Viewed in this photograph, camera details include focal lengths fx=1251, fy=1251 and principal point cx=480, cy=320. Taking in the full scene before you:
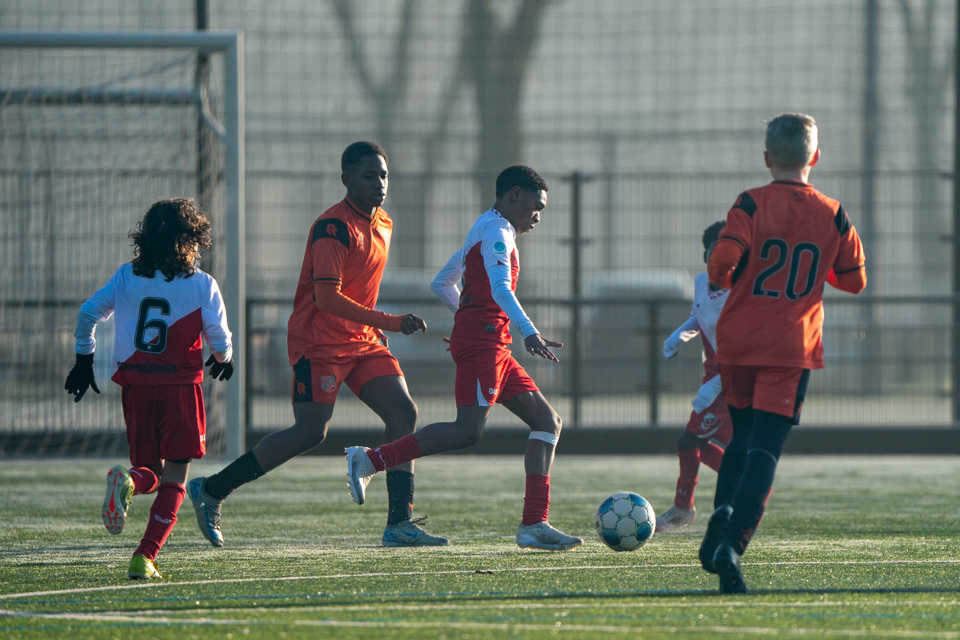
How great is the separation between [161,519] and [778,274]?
2435 mm

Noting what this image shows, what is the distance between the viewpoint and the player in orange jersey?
4.18 m

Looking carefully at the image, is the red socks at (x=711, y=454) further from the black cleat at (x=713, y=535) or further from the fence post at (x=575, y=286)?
the fence post at (x=575, y=286)

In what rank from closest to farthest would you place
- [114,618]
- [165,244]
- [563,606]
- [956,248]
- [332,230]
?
[114,618] < [563,606] < [165,244] < [332,230] < [956,248]

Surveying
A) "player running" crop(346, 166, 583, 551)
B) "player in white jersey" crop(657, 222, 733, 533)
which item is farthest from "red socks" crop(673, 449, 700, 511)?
"player running" crop(346, 166, 583, 551)

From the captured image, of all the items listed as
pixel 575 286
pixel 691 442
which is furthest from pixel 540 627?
pixel 575 286

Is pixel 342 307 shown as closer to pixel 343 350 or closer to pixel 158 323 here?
pixel 343 350

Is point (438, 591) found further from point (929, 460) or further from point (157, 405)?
point (929, 460)

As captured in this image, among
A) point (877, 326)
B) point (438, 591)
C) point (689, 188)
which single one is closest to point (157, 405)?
point (438, 591)

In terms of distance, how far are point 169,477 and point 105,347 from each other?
546 centimetres

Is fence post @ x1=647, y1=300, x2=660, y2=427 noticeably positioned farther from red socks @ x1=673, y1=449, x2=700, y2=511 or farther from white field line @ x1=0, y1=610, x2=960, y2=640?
white field line @ x1=0, y1=610, x2=960, y2=640

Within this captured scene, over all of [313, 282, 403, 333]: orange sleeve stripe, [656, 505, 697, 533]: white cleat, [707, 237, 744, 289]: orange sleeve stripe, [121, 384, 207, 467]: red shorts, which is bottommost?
[656, 505, 697, 533]: white cleat

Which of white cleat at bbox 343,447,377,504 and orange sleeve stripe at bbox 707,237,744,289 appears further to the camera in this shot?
white cleat at bbox 343,447,377,504

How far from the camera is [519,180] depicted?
5.72m

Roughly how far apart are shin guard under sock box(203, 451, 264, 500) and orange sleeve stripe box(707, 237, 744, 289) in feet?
7.79
